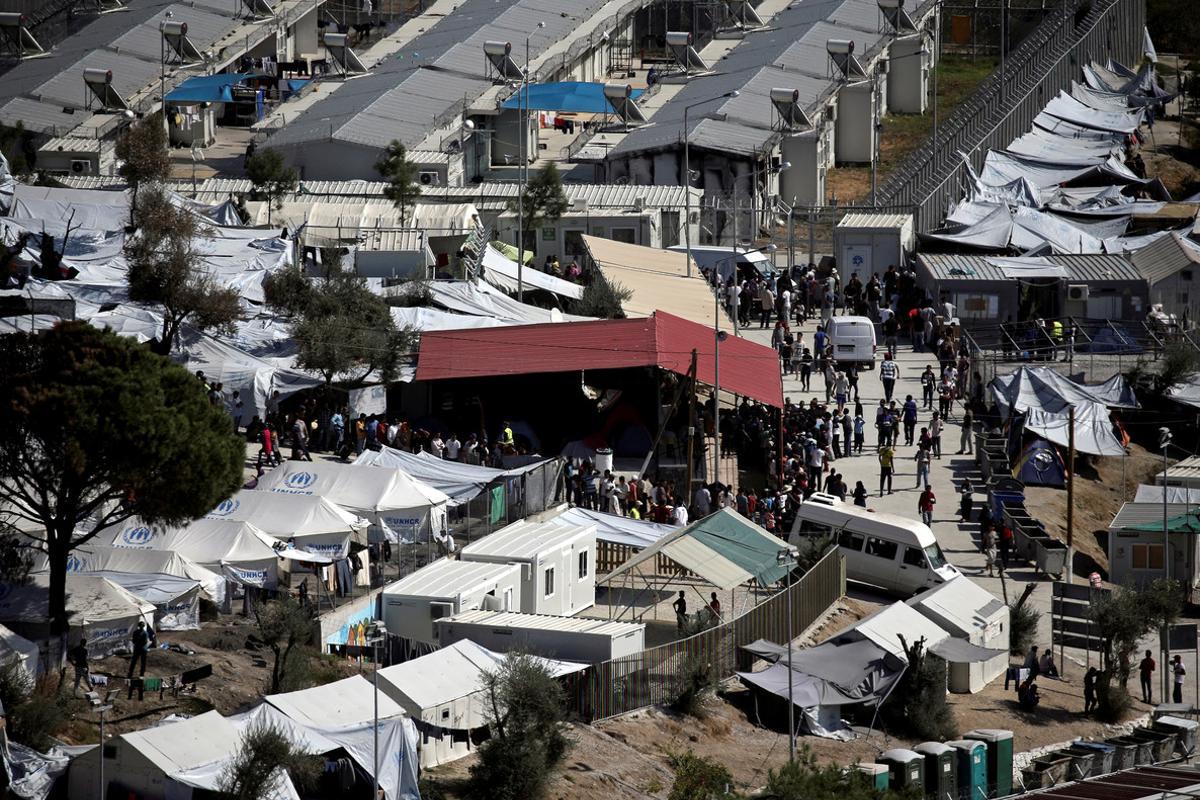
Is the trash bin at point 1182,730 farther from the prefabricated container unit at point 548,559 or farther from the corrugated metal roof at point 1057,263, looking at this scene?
the corrugated metal roof at point 1057,263

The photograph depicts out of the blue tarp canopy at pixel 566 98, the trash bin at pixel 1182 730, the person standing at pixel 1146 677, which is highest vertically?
the blue tarp canopy at pixel 566 98

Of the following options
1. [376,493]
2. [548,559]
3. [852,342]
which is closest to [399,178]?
[852,342]

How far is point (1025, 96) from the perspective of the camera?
3214 inches

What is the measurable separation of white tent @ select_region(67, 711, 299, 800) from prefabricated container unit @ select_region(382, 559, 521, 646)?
20.9ft

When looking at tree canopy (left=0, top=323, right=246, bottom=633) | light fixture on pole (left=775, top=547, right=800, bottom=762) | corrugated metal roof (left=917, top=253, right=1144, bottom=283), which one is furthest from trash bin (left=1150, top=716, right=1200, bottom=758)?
corrugated metal roof (left=917, top=253, right=1144, bottom=283)

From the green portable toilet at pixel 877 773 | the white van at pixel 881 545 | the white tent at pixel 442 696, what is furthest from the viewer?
the white van at pixel 881 545

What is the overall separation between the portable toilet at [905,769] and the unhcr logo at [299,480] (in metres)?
11.4

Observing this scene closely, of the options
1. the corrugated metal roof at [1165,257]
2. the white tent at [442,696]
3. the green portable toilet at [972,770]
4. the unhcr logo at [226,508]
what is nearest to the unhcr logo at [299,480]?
the unhcr logo at [226,508]

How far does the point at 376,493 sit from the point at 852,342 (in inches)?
641

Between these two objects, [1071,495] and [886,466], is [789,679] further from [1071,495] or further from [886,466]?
[1071,495]

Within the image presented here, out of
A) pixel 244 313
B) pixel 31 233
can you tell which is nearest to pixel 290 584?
pixel 244 313

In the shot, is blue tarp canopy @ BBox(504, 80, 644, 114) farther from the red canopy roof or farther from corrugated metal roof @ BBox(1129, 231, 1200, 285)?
the red canopy roof

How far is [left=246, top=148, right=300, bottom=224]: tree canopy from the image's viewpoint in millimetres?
61219

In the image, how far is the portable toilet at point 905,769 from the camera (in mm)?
29953
